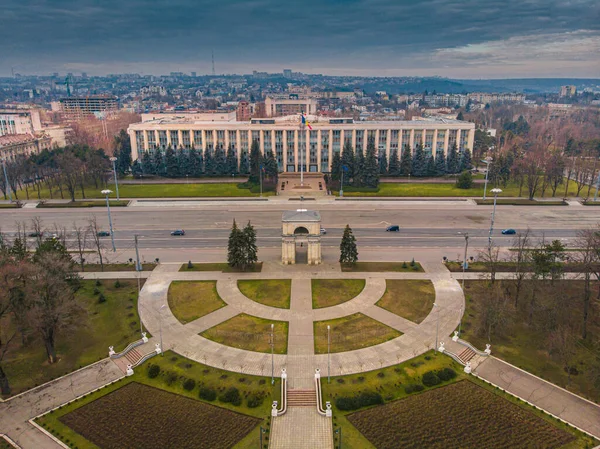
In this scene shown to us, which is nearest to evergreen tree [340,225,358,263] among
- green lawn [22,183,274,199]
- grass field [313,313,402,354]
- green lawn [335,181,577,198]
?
grass field [313,313,402,354]

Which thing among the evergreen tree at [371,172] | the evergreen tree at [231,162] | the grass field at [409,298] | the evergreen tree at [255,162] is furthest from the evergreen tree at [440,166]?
the grass field at [409,298]

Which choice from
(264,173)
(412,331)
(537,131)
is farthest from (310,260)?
(537,131)

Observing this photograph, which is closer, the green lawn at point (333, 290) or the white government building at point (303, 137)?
the green lawn at point (333, 290)

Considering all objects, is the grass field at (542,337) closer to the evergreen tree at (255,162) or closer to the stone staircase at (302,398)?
the stone staircase at (302,398)

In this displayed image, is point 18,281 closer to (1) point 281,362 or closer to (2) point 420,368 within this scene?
(1) point 281,362

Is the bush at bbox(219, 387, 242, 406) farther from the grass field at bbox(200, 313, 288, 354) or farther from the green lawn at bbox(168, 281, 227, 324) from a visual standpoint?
the green lawn at bbox(168, 281, 227, 324)

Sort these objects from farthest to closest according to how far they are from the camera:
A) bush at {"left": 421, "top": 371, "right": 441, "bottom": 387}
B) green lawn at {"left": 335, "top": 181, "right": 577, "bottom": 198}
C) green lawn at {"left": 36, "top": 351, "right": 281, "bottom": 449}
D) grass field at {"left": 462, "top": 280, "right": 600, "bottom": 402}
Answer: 1. green lawn at {"left": 335, "top": 181, "right": 577, "bottom": 198}
2. grass field at {"left": 462, "top": 280, "right": 600, "bottom": 402}
3. bush at {"left": 421, "top": 371, "right": 441, "bottom": 387}
4. green lawn at {"left": 36, "top": 351, "right": 281, "bottom": 449}
